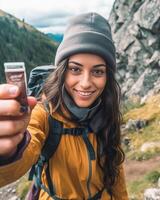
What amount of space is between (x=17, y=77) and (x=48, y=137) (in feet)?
6.70

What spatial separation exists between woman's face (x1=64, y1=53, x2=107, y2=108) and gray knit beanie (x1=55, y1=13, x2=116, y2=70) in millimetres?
89

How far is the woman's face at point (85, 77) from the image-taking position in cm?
456

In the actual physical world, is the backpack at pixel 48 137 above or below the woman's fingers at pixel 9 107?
below

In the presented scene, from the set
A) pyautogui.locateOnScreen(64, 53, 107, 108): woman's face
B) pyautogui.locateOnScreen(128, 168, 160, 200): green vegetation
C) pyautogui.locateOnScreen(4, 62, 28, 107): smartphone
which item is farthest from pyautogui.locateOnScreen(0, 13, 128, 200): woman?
pyautogui.locateOnScreen(128, 168, 160, 200): green vegetation

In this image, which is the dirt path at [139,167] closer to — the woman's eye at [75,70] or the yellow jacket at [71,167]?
the yellow jacket at [71,167]

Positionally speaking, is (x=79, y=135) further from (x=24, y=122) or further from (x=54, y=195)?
(x=24, y=122)

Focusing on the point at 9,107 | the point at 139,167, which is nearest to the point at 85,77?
the point at 9,107

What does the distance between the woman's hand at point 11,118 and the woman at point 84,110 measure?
153cm

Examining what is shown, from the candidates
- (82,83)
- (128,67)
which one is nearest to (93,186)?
(82,83)

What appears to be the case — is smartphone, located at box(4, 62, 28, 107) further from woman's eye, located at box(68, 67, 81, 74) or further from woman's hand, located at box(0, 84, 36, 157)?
woman's eye, located at box(68, 67, 81, 74)

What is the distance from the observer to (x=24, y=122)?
8.20 feet

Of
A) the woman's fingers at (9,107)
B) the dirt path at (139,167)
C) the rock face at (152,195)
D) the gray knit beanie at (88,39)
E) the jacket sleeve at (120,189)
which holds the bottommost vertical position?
the dirt path at (139,167)

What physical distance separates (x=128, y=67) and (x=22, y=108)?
2652 inches

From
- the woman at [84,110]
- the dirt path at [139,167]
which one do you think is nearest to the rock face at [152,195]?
the woman at [84,110]
